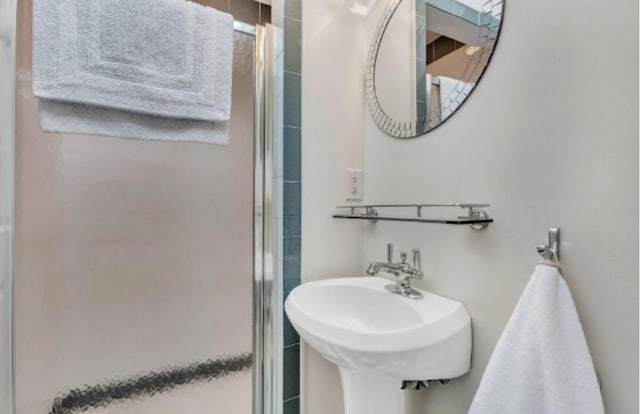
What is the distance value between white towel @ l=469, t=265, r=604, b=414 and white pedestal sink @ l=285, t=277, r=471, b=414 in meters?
0.12

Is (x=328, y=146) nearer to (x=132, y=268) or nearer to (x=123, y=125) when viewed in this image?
(x=123, y=125)

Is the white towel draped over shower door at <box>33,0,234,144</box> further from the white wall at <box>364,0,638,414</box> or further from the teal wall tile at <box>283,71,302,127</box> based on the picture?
the white wall at <box>364,0,638,414</box>

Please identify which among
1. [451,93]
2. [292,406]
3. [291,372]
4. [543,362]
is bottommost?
[292,406]

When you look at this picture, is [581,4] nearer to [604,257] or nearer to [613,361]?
[604,257]

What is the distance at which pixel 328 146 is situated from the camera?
120 cm

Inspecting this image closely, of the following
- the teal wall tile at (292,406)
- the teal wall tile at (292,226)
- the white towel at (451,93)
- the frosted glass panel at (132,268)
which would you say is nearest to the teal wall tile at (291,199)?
the teal wall tile at (292,226)

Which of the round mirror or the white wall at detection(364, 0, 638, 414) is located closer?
the white wall at detection(364, 0, 638, 414)

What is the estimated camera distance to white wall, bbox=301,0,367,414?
1156 mm

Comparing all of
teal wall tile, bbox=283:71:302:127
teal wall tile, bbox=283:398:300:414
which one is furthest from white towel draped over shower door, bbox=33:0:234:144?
teal wall tile, bbox=283:398:300:414

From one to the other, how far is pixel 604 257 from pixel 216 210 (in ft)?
3.45

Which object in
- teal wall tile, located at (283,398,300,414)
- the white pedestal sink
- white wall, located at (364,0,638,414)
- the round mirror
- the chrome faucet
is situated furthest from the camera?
teal wall tile, located at (283,398,300,414)

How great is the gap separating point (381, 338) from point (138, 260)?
0.79m

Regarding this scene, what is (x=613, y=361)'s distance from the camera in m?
0.57

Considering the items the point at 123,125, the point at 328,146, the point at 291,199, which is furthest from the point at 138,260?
the point at 328,146
